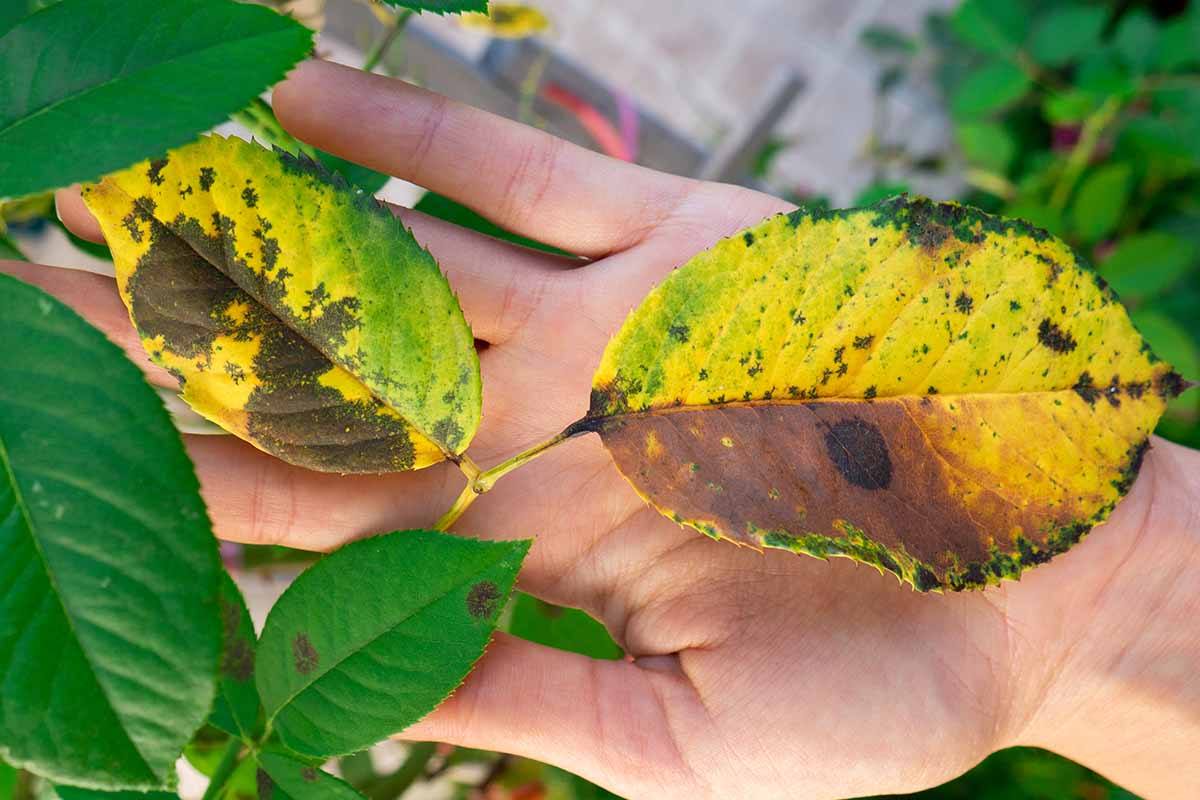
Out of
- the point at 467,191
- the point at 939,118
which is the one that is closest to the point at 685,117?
the point at 939,118

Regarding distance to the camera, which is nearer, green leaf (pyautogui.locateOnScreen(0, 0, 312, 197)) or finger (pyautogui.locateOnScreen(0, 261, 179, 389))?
green leaf (pyautogui.locateOnScreen(0, 0, 312, 197))

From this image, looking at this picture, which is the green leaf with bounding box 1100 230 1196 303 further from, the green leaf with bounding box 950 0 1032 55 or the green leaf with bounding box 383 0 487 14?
the green leaf with bounding box 383 0 487 14

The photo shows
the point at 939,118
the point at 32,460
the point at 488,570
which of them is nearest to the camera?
the point at 32,460

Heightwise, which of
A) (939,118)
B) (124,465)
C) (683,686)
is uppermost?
(939,118)

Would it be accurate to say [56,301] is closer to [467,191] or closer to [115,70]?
[115,70]

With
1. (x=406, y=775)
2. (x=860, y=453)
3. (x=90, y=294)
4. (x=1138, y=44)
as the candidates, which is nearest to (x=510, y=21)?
(x=90, y=294)

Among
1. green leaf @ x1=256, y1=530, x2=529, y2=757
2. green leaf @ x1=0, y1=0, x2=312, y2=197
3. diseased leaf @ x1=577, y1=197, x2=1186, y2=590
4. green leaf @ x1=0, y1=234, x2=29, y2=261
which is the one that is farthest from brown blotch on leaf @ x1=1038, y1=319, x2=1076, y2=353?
green leaf @ x1=0, y1=234, x2=29, y2=261

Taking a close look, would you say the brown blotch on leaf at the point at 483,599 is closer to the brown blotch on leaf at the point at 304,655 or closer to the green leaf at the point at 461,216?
the brown blotch on leaf at the point at 304,655
